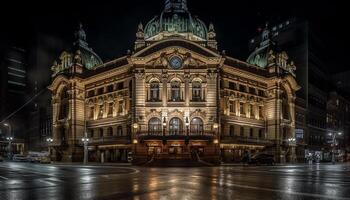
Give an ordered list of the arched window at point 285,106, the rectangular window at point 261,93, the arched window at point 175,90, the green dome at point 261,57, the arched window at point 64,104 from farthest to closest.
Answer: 1. the green dome at point 261,57
2. the arched window at point 285,106
3. the arched window at point 64,104
4. the rectangular window at point 261,93
5. the arched window at point 175,90

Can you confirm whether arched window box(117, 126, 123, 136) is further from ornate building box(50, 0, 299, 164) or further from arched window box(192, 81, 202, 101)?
arched window box(192, 81, 202, 101)

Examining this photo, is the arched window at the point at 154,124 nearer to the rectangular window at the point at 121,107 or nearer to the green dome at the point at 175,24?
the rectangular window at the point at 121,107

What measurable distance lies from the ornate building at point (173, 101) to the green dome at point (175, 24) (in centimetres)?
20

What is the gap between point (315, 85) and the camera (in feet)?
353

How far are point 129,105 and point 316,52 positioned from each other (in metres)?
61.8

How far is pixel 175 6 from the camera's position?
285 ft

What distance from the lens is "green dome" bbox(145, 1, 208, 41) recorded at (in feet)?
268

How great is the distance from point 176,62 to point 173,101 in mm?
6264

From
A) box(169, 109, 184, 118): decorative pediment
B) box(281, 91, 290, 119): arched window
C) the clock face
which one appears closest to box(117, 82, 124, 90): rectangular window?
the clock face

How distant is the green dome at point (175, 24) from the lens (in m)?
81.6

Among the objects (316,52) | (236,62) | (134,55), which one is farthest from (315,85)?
(134,55)

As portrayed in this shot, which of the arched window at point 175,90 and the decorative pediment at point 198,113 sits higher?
the arched window at point 175,90

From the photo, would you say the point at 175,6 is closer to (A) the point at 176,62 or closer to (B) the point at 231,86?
(B) the point at 231,86

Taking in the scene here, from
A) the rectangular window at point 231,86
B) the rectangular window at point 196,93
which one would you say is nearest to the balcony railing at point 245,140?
the rectangular window at point 196,93
